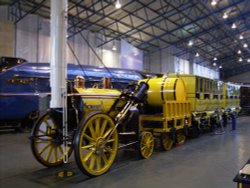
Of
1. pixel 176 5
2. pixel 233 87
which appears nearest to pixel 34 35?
pixel 176 5

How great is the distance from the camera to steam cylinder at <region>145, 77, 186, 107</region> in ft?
23.1

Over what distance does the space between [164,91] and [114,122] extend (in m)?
2.51

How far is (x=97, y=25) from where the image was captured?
16.6m

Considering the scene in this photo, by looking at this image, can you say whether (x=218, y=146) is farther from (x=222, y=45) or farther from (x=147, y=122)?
(x=222, y=45)

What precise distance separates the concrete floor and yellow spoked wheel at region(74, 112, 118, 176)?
0.68 feet

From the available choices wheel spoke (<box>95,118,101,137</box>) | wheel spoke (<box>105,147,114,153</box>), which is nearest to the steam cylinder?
wheel spoke (<box>105,147,114,153</box>)

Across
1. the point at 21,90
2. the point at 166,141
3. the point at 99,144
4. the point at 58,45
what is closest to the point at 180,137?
the point at 166,141

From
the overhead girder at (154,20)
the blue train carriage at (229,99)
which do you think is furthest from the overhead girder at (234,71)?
the blue train carriage at (229,99)

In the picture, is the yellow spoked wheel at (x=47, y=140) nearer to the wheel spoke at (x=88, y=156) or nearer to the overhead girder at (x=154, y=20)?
the wheel spoke at (x=88, y=156)

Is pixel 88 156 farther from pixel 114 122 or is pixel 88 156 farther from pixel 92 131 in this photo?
pixel 114 122

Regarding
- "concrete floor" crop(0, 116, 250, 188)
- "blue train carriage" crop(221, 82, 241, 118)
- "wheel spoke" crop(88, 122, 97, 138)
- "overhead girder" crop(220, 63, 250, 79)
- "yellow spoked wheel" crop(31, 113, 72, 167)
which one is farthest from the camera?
"overhead girder" crop(220, 63, 250, 79)

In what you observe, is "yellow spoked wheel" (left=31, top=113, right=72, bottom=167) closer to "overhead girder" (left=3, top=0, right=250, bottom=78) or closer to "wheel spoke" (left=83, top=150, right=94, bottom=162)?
"wheel spoke" (left=83, top=150, right=94, bottom=162)

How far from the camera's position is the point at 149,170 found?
4961mm

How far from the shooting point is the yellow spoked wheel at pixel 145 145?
19.0 feet
